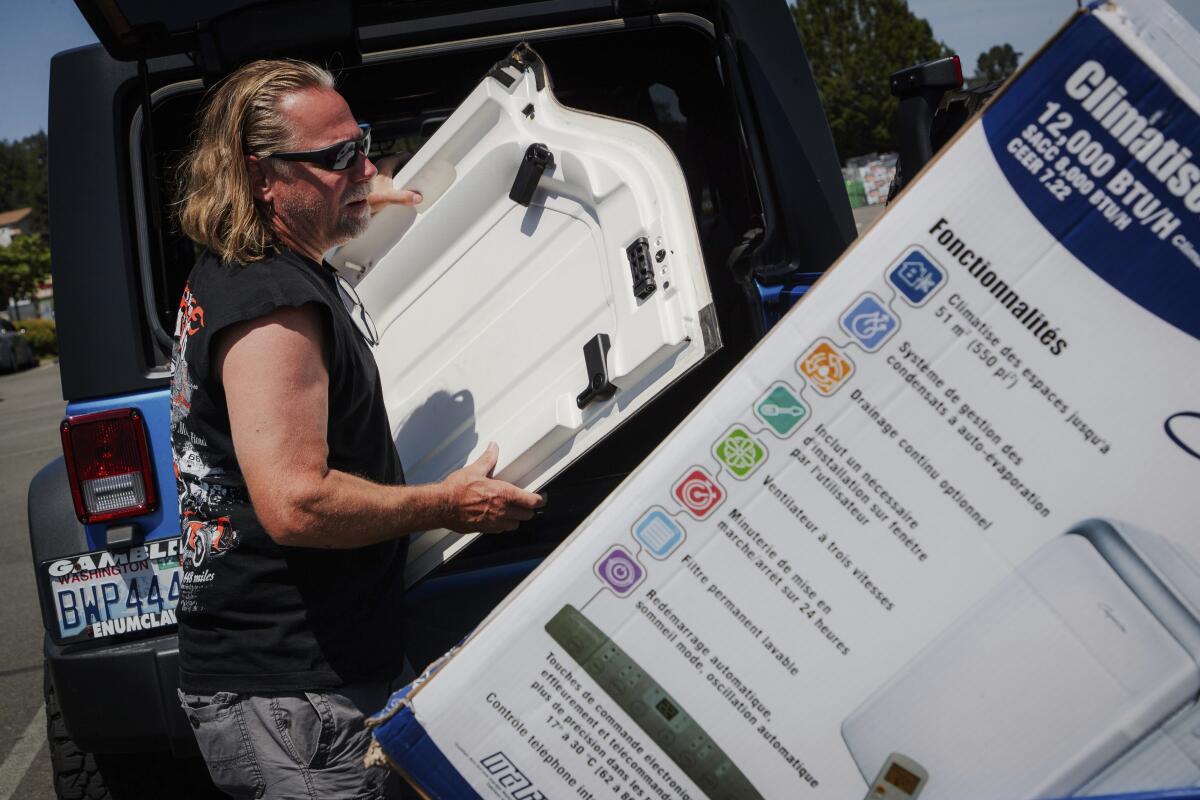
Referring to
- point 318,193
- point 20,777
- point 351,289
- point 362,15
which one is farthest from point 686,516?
point 20,777

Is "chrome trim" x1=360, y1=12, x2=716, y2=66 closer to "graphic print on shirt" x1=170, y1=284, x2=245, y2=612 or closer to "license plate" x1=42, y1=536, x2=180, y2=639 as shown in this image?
"graphic print on shirt" x1=170, y1=284, x2=245, y2=612

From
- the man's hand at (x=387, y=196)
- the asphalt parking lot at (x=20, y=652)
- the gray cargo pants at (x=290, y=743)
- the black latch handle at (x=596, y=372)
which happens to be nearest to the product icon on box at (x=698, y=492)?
the black latch handle at (x=596, y=372)

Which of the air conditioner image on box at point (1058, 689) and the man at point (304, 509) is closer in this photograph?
the air conditioner image on box at point (1058, 689)

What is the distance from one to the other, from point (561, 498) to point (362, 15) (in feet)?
4.26

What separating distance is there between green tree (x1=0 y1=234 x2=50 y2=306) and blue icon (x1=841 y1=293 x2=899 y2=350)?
47026 mm

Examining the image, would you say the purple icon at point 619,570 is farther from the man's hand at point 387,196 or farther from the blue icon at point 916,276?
the man's hand at point 387,196

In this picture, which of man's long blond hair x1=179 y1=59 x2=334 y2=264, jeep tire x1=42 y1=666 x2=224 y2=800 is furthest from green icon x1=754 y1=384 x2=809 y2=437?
jeep tire x1=42 y1=666 x2=224 y2=800

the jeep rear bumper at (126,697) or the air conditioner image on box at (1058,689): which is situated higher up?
the air conditioner image on box at (1058,689)

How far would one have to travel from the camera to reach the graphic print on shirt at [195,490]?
1.78 metres

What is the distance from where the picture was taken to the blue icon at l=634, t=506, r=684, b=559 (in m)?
1.48

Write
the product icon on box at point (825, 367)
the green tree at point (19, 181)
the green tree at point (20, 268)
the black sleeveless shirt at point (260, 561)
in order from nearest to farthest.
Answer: the product icon on box at point (825, 367)
the black sleeveless shirt at point (260, 561)
the green tree at point (20, 268)
the green tree at point (19, 181)

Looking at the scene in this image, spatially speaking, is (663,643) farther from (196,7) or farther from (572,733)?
(196,7)

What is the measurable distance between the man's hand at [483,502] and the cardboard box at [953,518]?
0.34 meters

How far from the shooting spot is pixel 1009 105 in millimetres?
1329
